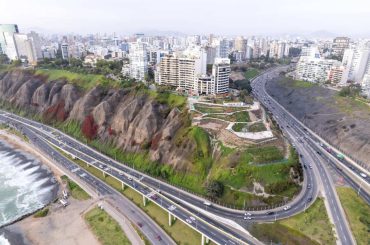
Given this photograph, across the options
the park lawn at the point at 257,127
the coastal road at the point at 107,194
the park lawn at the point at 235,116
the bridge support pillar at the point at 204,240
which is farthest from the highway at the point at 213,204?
→ the park lawn at the point at 235,116

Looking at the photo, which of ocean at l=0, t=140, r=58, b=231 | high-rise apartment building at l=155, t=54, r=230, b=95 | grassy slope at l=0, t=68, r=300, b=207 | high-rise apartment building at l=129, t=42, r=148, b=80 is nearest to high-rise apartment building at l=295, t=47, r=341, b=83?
high-rise apartment building at l=155, t=54, r=230, b=95

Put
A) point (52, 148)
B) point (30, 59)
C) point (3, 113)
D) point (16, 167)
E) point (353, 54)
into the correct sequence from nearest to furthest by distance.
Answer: point (16, 167)
point (52, 148)
point (3, 113)
point (353, 54)
point (30, 59)

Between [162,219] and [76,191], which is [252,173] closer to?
[162,219]

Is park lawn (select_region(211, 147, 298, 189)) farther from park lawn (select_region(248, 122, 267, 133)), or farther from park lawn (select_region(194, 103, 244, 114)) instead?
park lawn (select_region(194, 103, 244, 114))

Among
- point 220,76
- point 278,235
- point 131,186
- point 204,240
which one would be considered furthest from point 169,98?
point 278,235

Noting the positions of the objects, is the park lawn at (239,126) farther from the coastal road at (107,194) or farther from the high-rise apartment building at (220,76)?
the coastal road at (107,194)

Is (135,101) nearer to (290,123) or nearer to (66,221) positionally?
(66,221)

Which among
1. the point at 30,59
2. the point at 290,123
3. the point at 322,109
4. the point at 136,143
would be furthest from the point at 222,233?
the point at 30,59
